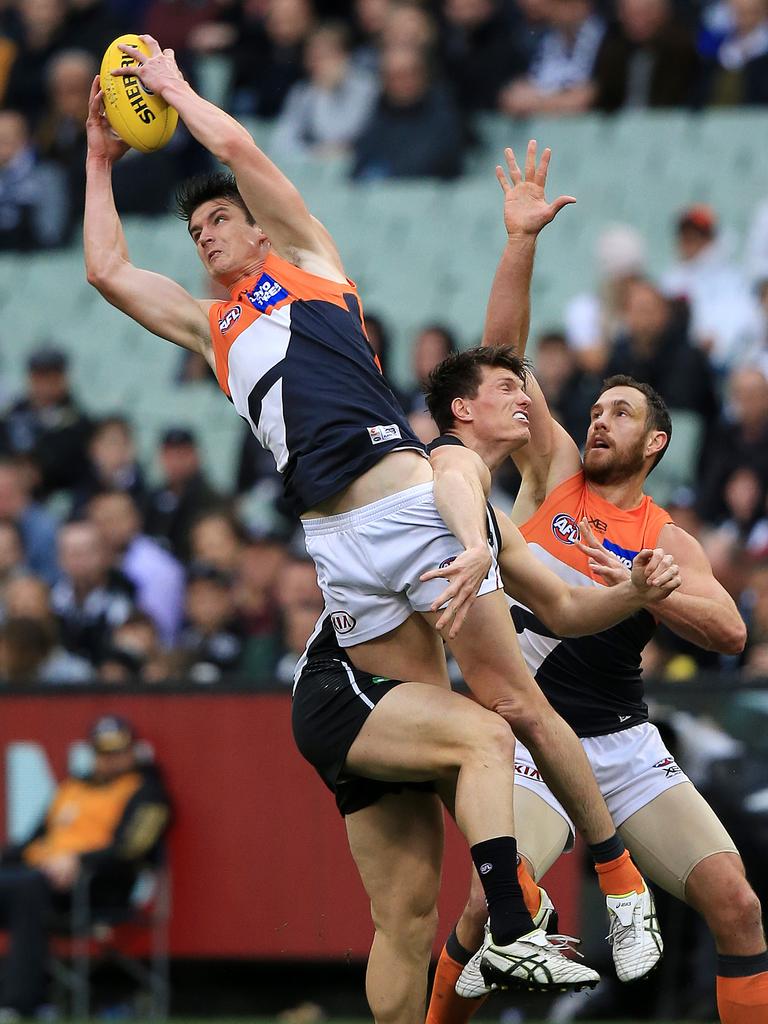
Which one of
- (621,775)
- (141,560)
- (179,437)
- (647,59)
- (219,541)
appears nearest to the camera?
(621,775)

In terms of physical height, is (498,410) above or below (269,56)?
below

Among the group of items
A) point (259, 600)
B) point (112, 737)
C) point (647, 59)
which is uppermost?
point (647, 59)

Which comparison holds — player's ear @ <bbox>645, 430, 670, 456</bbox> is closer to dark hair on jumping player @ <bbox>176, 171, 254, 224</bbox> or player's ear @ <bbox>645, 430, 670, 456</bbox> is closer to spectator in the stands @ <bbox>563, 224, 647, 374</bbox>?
dark hair on jumping player @ <bbox>176, 171, 254, 224</bbox>

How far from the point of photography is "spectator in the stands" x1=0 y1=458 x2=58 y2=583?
43.5 feet

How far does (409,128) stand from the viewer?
14.7 m

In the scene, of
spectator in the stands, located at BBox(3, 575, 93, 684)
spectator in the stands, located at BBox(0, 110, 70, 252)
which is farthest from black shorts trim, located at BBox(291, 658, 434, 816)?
spectator in the stands, located at BBox(0, 110, 70, 252)

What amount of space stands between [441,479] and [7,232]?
10792 mm

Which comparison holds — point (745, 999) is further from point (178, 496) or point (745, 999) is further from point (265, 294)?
point (178, 496)

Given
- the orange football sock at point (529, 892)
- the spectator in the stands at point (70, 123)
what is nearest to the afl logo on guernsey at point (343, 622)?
the orange football sock at point (529, 892)

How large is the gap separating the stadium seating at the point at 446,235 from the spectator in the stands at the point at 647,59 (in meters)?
0.18

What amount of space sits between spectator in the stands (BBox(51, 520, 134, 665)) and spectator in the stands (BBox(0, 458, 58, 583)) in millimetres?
709

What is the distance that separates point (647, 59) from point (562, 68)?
0.78 m

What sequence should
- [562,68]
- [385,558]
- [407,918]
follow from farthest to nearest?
[562,68]
[407,918]
[385,558]

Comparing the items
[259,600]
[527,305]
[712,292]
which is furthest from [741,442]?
[527,305]
